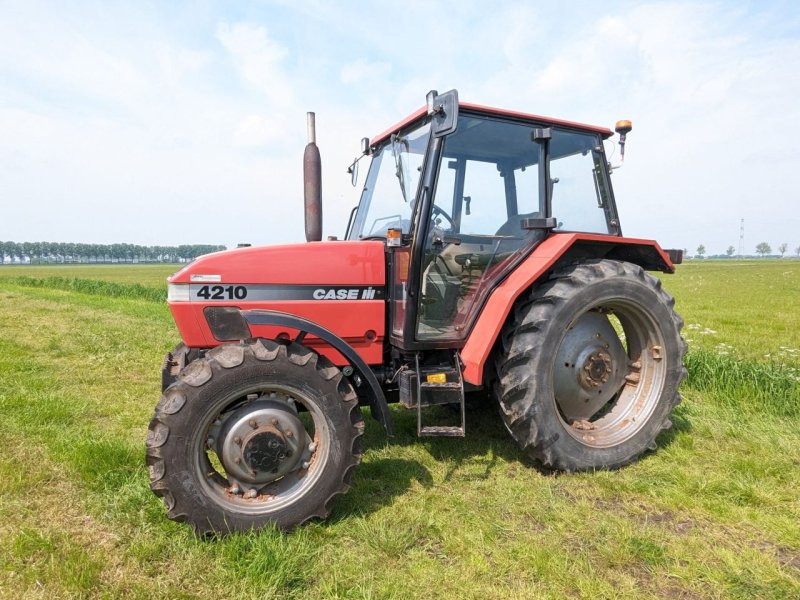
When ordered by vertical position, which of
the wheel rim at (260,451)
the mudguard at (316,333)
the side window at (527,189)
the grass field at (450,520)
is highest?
the side window at (527,189)

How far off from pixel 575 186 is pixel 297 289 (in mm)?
2259

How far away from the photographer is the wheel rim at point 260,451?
8.86 feet

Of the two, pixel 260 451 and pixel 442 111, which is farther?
pixel 442 111

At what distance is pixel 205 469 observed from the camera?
2.69 metres

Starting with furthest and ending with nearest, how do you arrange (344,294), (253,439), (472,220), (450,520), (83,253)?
(83,253)
(472,220)
(344,294)
(450,520)
(253,439)

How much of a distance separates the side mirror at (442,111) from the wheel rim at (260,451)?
1710mm

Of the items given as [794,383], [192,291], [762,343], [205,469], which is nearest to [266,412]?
[205,469]

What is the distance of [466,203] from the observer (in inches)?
142

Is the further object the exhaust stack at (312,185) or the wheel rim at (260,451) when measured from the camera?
the exhaust stack at (312,185)

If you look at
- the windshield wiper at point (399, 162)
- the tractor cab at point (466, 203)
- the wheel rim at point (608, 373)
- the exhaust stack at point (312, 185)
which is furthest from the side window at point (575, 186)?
the exhaust stack at point (312, 185)

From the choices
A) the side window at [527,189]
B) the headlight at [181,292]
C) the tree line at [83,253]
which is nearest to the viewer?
the headlight at [181,292]

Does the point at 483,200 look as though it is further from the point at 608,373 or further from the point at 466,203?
the point at 608,373

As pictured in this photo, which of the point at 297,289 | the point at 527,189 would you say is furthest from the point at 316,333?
the point at 527,189

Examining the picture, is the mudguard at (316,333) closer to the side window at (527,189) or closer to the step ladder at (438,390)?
the step ladder at (438,390)
